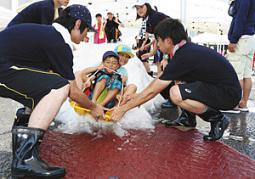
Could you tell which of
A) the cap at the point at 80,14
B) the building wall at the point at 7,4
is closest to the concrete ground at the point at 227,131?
the cap at the point at 80,14

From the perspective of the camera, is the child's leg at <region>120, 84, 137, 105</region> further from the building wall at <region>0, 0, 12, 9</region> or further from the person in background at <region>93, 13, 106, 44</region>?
the building wall at <region>0, 0, 12, 9</region>

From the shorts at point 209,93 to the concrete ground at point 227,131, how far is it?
0.43 metres

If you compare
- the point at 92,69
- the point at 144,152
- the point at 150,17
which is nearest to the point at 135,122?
the point at 92,69

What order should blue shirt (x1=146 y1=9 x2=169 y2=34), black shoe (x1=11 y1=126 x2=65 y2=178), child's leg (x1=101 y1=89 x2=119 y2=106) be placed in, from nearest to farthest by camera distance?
black shoe (x1=11 y1=126 x2=65 y2=178), child's leg (x1=101 y1=89 x2=119 y2=106), blue shirt (x1=146 y1=9 x2=169 y2=34)

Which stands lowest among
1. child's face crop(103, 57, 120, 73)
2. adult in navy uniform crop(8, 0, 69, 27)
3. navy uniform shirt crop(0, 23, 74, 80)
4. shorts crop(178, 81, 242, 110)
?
shorts crop(178, 81, 242, 110)

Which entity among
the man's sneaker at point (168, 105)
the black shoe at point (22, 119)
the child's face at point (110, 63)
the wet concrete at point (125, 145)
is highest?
the child's face at point (110, 63)

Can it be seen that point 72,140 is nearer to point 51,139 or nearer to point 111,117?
point 51,139

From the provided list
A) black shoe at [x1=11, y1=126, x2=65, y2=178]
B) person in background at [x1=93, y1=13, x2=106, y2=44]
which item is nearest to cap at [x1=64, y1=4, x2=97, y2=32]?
black shoe at [x1=11, y1=126, x2=65, y2=178]

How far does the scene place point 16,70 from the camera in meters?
2.39

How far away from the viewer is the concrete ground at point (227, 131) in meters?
2.83

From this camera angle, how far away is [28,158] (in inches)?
88.5

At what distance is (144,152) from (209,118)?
0.85 m

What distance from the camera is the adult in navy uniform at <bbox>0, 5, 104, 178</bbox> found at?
89.5 inches

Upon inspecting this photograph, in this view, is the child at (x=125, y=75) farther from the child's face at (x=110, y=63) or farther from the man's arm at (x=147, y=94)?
the man's arm at (x=147, y=94)
